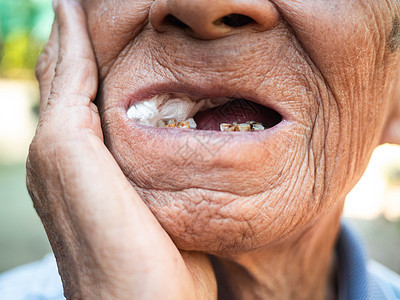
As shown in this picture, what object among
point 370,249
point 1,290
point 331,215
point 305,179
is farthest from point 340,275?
point 370,249

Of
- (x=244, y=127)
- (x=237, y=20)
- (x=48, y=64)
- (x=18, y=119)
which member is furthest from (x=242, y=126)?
(x=18, y=119)

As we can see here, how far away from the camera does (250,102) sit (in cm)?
106

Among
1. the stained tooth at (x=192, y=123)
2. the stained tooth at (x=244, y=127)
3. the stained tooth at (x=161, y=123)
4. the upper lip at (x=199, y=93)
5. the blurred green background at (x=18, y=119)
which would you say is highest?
the upper lip at (x=199, y=93)

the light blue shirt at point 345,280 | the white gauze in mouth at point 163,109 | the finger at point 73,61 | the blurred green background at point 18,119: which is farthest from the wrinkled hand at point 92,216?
the blurred green background at point 18,119

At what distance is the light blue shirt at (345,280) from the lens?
4.99ft

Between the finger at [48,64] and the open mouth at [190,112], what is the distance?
0.36 metres

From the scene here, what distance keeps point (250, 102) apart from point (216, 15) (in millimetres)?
258

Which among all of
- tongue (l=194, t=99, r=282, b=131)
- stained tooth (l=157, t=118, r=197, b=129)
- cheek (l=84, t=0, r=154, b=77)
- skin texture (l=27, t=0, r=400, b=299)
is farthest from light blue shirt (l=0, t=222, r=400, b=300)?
cheek (l=84, t=0, r=154, b=77)

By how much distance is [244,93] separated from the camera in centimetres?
98

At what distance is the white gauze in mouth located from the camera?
3.47 feet

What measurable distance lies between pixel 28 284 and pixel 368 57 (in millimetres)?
1659

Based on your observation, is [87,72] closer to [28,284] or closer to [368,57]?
[368,57]

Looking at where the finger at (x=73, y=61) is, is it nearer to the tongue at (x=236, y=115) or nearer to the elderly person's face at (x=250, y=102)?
the elderly person's face at (x=250, y=102)

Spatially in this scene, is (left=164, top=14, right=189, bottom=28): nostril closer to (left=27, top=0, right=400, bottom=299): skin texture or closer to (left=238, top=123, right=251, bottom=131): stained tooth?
(left=27, top=0, right=400, bottom=299): skin texture
